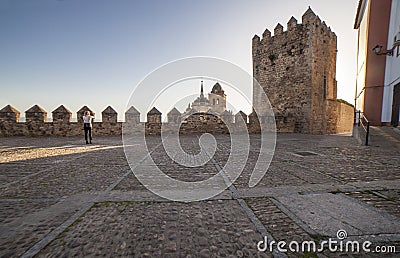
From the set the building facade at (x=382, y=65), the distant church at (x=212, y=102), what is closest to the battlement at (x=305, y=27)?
the building facade at (x=382, y=65)

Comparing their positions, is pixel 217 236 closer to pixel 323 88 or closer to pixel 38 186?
pixel 38 186

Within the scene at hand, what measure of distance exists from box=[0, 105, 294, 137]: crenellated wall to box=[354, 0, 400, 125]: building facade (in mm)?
4813

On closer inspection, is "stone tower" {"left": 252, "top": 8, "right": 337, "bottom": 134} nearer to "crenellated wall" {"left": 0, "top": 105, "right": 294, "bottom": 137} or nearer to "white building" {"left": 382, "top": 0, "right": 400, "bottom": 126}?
"crenellated wall" {"left": 0, "top": 105, "right": 294, "bottom": 137}

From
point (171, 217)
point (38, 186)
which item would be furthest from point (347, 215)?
point (38, 186)

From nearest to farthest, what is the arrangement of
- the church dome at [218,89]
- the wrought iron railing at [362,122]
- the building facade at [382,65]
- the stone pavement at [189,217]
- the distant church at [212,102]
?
the stone pavement at [189,217], the wrought iron railing at [362,122], the building facade at [382,65], the church dome at [218,89], the distant church at [212,102]

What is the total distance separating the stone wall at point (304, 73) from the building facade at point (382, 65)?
317cm

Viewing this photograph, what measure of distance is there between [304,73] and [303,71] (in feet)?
0.58

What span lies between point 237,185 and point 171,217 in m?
1.19

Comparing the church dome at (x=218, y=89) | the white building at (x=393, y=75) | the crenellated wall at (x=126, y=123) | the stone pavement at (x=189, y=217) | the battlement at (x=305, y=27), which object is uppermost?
the battlement at (x=305, y=27)

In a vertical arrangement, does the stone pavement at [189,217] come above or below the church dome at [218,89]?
below

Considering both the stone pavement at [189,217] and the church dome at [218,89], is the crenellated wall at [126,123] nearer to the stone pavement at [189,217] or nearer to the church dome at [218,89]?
the stone pavement at [189,217]

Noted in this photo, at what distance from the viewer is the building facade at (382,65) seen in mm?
9625

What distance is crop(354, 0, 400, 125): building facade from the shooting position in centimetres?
962

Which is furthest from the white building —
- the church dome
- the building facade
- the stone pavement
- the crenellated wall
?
the church dome
